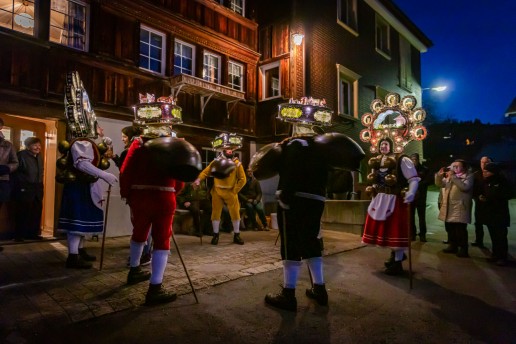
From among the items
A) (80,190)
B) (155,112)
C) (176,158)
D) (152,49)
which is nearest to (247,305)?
(176,158)

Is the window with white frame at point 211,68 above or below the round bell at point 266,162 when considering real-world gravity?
above

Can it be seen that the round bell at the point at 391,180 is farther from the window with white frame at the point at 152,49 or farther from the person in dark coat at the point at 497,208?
the window with white frame at the point at 152,49

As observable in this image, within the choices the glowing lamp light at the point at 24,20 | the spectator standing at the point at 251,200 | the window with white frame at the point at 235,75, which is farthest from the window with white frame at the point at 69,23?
the spectator standing at the point at 251,200

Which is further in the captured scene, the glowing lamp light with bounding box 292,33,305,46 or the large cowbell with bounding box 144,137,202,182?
the glowing lamp light with bounding box 292,33,305,46

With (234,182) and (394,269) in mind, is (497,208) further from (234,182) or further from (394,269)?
(234,182)

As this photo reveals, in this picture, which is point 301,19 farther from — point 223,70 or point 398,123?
point 398,123

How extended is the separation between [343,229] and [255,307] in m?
6.79

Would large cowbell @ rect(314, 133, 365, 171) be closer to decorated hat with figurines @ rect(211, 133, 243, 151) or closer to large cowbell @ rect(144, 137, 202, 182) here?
large cowbell @ rect(144, 137, 202, 182)

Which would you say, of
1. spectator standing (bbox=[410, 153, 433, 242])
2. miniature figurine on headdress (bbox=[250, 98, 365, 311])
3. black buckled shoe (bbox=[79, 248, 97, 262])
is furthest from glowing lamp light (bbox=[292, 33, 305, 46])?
black buckled shoe (bbox=[79, 248, 97, 262])

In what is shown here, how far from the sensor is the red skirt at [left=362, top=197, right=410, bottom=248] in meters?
5.34

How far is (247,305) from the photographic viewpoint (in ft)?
12.8

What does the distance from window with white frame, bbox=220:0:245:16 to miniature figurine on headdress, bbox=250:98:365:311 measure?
382 inches

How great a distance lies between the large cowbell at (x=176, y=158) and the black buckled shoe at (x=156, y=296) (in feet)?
4.39

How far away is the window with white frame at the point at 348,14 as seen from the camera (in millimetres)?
14800
